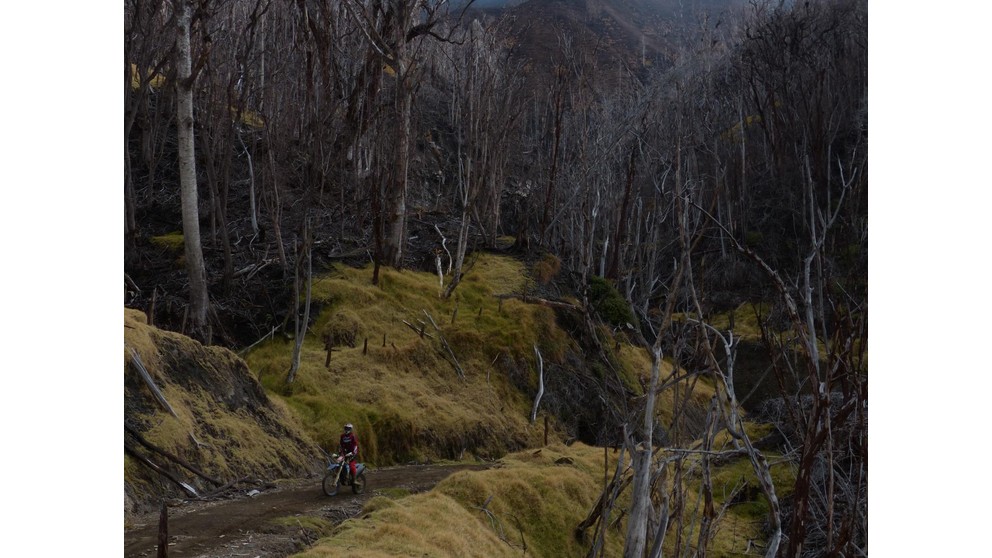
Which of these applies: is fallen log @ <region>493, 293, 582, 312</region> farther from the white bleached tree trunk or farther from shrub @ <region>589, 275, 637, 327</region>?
the white bleached tree trunk

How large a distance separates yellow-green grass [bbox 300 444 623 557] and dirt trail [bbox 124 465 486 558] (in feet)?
1.23

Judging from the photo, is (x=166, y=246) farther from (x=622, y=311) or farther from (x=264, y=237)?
(x=622, y=311)

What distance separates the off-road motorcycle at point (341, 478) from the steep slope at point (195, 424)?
1089mm

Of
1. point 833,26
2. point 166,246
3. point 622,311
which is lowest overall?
point 622,311

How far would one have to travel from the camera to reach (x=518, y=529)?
1054cm

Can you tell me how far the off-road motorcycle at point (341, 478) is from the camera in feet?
31.7

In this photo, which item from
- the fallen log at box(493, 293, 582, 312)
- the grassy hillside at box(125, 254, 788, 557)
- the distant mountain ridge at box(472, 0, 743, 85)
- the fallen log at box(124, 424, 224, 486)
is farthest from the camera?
the distant mountain ridge at box(472, 0, 743, 85)

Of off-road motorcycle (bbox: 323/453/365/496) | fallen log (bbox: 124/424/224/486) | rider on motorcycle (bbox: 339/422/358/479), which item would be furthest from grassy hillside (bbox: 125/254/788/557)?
rider on motorcycle (bbox: 339/422/358/479)

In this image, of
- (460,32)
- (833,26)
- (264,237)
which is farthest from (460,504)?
(460,32)

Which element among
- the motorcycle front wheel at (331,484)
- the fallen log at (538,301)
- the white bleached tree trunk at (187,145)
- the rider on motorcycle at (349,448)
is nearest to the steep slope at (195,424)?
the motorcycle front wheel at (331,484)

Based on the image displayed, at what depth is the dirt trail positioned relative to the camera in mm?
6656

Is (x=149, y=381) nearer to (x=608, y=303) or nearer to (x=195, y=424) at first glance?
(x=195, y=424)

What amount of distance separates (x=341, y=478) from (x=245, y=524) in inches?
88.3
